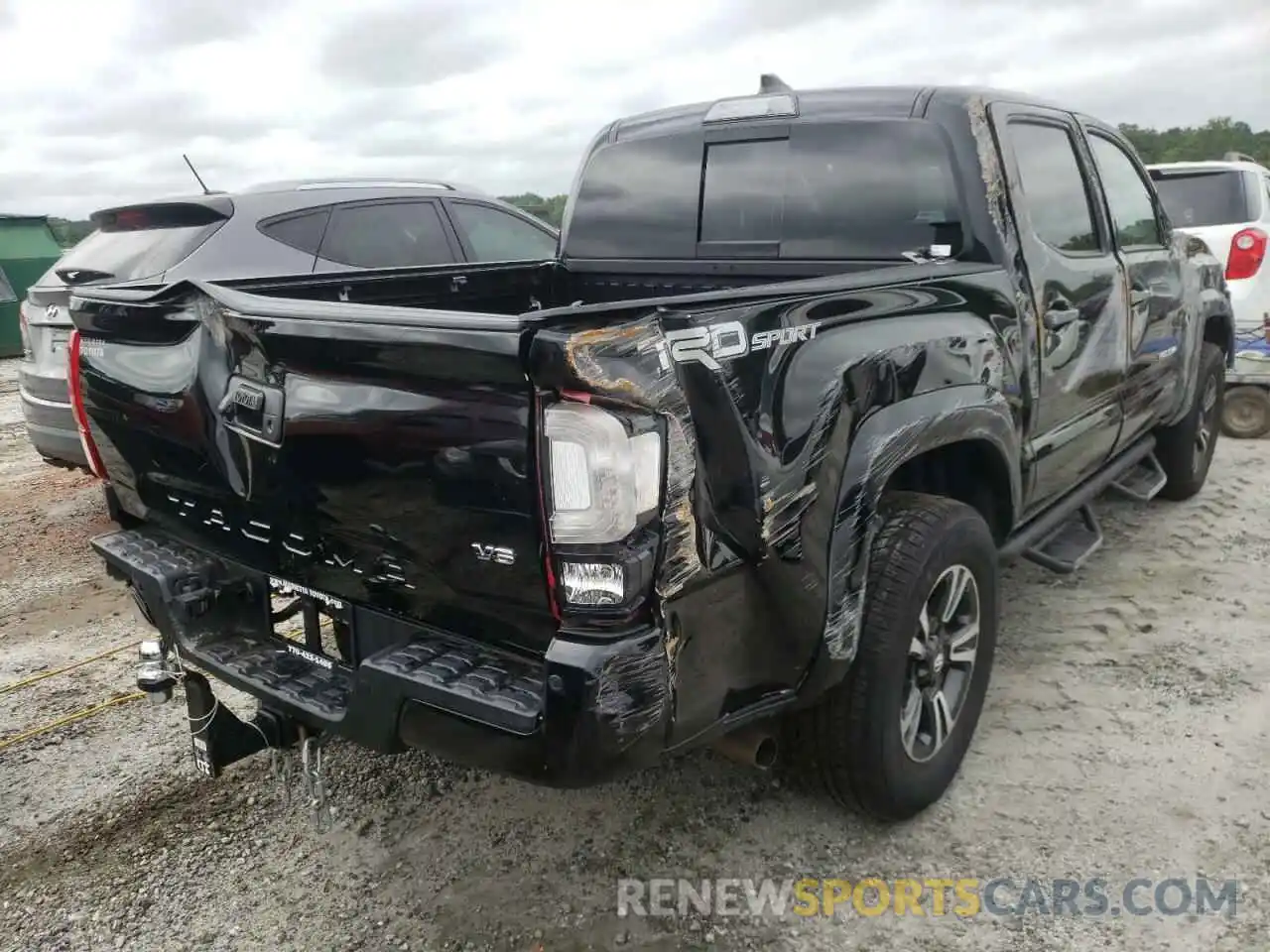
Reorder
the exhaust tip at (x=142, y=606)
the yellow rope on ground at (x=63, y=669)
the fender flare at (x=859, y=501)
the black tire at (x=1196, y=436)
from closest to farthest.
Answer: the fender flare at (x=859, y=501) < the exhaust tip at (x=142, y=606) < the yellow rope on ground at (x=63, y=669) < the black tire at (x=1196, y=436)

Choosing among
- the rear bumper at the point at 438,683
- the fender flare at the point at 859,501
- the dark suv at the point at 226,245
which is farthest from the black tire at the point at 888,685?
the dark suv at the point at 226,245

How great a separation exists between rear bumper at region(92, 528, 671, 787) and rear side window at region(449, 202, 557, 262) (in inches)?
156

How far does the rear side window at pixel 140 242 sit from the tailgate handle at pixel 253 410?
3.15m

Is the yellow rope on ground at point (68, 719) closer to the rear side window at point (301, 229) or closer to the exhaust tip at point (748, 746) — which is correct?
the exhaust tip at point (748, 746)

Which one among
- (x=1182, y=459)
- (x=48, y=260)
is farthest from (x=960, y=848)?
(x=48, y=260)

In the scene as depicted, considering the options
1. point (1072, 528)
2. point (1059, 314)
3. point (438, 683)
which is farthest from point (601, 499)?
point (1072, 528)

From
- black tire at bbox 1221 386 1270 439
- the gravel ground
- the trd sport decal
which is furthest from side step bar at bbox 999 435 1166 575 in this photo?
black tire at bbox 1221 386 1270 439

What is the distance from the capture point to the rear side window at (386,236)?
556 centimetres

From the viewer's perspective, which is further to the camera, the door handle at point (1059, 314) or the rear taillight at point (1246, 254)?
the rear taillight at point (1246, 254)

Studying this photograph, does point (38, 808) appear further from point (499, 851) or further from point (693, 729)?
point (693, 729)

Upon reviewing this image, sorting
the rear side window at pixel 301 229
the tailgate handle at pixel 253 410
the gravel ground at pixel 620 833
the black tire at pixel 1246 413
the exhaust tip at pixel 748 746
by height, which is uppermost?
the rear side window at pixel 301 229

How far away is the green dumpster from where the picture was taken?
41.9 ft

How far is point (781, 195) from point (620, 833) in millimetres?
2063

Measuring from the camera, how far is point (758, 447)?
6.42 ft
